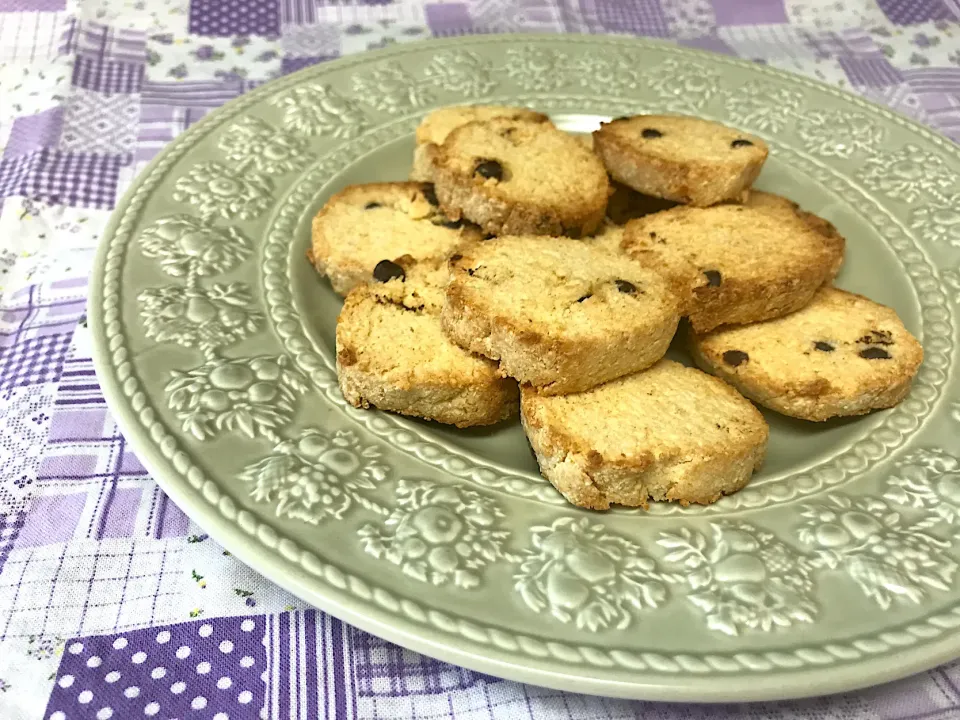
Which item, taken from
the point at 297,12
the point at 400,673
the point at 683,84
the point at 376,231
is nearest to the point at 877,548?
the point at 400,673

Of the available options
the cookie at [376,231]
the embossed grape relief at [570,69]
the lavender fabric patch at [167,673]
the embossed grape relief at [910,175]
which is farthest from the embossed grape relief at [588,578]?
the embossed grape relief at [570,69]

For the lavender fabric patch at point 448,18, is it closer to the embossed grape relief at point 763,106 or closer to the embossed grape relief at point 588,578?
the embossed grape relief at point 763,106

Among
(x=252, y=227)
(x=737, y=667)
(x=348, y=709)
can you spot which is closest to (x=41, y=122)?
(x=252, y=227)

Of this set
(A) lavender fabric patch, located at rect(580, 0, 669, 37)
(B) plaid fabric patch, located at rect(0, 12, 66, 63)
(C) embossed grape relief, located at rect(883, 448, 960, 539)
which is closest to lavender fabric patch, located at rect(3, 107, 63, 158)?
(B) plaid fabric patch, located at rect(0, 12, 66, 63)

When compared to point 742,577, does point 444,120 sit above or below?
above

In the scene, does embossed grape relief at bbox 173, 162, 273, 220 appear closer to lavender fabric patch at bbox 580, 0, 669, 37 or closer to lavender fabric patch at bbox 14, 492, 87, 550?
lavender fabric patch at bbox 14, 492, 87, 550

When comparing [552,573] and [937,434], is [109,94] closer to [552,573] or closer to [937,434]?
[552,573]

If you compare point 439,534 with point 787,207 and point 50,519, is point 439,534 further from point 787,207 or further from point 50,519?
point 787,207
